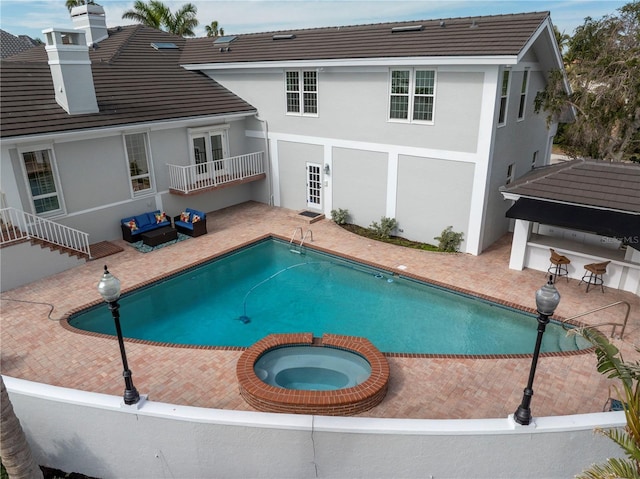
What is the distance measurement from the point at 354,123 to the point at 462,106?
489 centimetres

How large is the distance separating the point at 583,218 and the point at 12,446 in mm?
15339

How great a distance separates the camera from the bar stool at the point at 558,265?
14.8 m

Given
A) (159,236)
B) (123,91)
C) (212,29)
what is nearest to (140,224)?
(159,236)

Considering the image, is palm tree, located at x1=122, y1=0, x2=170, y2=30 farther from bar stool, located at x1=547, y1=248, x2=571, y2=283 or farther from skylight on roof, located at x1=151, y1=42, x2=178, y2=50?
bar stool, located at x1=547, y1=248, x2=571, y2=283

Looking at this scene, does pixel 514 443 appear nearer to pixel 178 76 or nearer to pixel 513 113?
pixel 513 113

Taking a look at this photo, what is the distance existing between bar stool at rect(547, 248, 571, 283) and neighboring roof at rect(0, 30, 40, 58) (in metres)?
50.2

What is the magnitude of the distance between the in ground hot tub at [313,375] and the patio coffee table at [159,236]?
30.9 feet

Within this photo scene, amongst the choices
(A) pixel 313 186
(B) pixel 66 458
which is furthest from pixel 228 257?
(B) pixel 66 458

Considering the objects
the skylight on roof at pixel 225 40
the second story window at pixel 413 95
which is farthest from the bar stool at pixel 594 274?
the skylight on roof at pixel 225 40

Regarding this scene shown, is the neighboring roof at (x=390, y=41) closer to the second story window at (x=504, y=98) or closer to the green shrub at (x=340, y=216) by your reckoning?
the second story window at (x=504, y=98)

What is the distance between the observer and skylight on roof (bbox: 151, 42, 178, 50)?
24.9 meters

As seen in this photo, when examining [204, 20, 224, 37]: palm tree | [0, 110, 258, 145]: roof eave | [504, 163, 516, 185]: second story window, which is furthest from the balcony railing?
[204, 20, 224, 37]: palm tree

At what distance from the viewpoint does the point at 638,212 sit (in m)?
13.2

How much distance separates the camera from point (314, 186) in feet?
71.6
